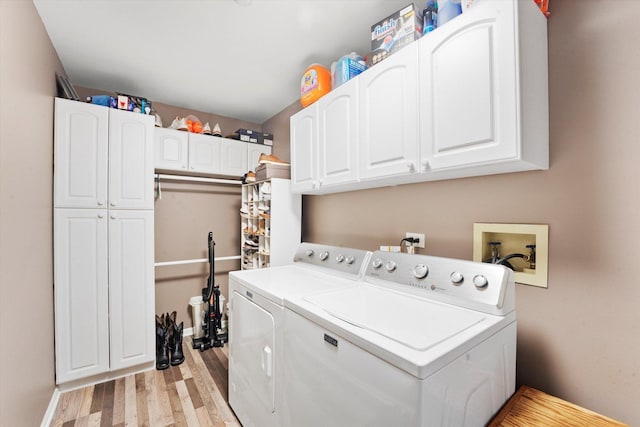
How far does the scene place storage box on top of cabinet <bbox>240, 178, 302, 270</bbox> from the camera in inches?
97.6

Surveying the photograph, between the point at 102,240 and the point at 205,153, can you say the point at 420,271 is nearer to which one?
the point at 102,240

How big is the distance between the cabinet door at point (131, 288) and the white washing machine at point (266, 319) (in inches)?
39.5

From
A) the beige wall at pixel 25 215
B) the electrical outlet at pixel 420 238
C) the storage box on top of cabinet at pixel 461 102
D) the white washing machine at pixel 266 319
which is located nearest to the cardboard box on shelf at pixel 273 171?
the white washing machine at pixel 266 319

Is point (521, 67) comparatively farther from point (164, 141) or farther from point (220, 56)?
point (164, 141)

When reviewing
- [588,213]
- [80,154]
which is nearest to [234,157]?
[80,154]

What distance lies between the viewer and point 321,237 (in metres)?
2.50

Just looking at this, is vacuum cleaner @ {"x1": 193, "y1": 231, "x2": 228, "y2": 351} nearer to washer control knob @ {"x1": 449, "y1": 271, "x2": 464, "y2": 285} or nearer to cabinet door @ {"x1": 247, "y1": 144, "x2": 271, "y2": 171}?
cabinet door @ {"x1": 247, "y1": 144, "x2": 271, "y2": 171}

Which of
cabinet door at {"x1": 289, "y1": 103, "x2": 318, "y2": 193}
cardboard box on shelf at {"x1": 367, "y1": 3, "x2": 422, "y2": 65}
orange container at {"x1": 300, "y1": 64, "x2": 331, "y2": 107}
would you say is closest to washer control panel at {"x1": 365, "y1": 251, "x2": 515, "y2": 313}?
cabinet door at {"x1": 289, "y1": 103, "x2": 318, "y2": 193}

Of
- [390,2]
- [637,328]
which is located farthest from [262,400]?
[390,2]

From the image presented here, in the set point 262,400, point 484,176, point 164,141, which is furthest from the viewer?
point 164,141

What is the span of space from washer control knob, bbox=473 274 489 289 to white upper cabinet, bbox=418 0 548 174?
0.45 m

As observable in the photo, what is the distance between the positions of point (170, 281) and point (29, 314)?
4.80 feet

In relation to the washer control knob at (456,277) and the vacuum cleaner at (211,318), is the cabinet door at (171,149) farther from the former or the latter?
the washer control knob at (456,277)

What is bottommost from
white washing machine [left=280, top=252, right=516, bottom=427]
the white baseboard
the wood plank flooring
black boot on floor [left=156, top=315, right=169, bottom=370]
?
the wood plank flooring
